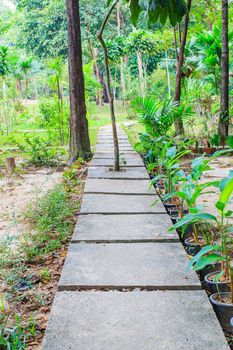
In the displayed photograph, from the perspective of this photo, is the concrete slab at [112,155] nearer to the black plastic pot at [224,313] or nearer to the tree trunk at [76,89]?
the tree trunk at [76,89]

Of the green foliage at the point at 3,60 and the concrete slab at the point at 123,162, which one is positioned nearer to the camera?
the concrete slab at the point at 123,162

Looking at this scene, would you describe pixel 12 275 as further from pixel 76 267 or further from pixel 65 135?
pixel 65 135

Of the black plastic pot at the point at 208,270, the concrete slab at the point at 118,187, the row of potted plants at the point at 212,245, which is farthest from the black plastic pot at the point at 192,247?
the concrete slab at the point at 118,187

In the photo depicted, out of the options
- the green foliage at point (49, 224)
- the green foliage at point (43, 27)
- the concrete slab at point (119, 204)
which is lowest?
the green foliage at point (49, 224)

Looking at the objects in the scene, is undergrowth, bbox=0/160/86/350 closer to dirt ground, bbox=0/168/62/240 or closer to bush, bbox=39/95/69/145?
dirt ground, bbox=0/168/62/240

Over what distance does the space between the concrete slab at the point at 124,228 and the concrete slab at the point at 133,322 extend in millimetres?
703

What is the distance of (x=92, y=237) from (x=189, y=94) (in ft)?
26.4

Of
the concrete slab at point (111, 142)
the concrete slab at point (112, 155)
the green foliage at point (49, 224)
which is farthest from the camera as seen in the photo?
the concrete slab at point (111, 142)

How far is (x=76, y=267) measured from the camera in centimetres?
202

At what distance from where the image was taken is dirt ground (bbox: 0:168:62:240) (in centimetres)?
308

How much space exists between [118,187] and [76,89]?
2.47 m

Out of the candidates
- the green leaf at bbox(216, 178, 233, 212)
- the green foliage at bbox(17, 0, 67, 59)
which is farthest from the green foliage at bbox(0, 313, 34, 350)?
the green foliage at bbox(17, 0, 67, 59)

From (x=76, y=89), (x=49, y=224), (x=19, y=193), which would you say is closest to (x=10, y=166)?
(x=19, y=193)

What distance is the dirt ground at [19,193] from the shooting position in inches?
121
